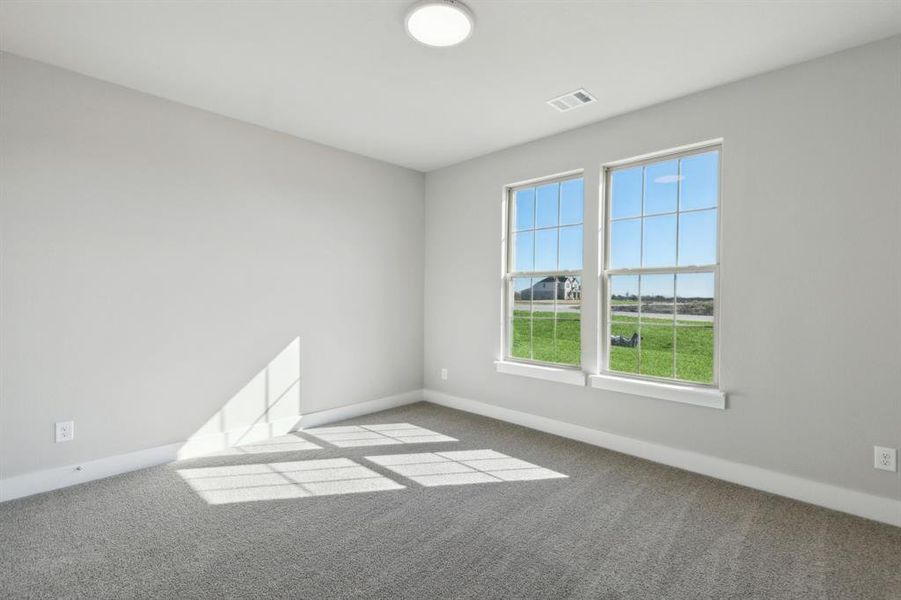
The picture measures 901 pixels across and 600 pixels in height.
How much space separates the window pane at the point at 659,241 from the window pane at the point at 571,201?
0.62 meters

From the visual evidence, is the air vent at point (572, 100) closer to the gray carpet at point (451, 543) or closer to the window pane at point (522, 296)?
the window pane at point (522, 296)

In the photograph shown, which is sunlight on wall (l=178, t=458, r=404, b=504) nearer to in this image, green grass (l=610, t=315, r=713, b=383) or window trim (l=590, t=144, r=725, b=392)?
window trim (l=590, t=144, r=725, b=392)

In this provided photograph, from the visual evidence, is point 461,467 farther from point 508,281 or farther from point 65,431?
point 65,431

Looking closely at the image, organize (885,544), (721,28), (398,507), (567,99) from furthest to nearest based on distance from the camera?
(567,99), (398,507), (721,28), (885,544)

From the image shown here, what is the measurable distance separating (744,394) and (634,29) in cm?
241

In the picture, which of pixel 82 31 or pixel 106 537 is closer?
pixel 106 537

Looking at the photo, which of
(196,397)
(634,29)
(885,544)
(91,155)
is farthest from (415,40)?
(885,544)

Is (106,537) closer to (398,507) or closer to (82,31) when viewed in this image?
(398,507)

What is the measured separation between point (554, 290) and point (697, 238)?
130cm

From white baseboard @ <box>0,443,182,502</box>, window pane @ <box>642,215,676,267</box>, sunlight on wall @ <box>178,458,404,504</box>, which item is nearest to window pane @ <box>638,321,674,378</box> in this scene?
window pane @ <box>642,215,676,267</box>

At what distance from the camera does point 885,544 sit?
7.44ft

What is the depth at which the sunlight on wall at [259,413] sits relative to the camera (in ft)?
11.6

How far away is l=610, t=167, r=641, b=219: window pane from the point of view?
364cm

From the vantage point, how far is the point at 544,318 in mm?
4273
